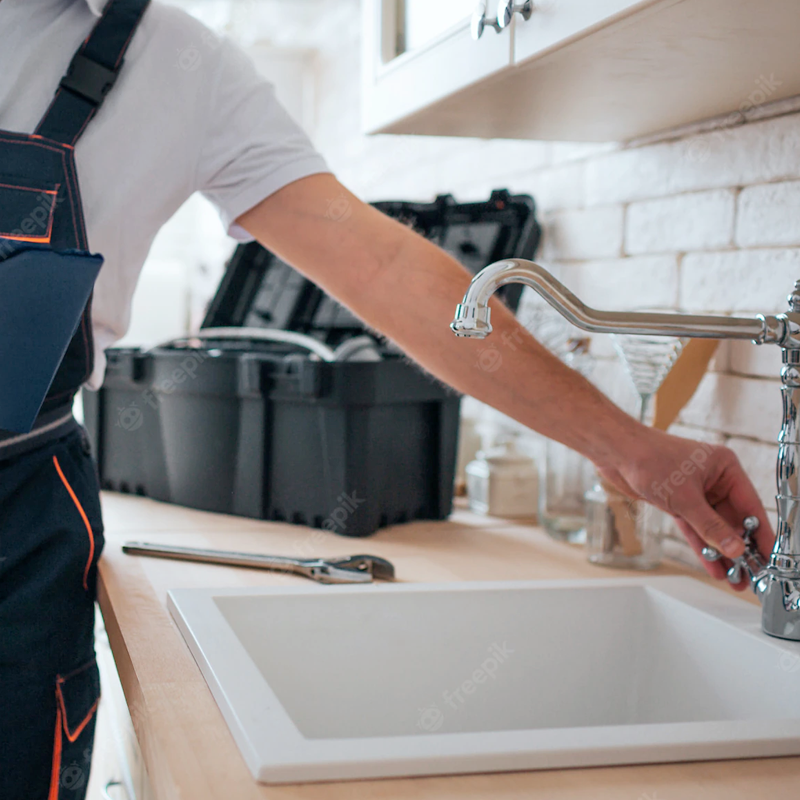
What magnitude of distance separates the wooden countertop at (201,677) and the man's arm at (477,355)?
0.68ft

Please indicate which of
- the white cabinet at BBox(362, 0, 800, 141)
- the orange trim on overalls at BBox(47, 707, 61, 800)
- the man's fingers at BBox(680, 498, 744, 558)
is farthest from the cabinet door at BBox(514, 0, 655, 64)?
the orange trim on overalls at BBox(47, 707, 61, 800)

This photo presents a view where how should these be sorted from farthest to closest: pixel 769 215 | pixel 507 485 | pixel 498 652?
1. pixel 507 485
2. pixel 769 215
3. pixel 498 652

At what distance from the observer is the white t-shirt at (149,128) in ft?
3.03

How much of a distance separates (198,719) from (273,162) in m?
0.61

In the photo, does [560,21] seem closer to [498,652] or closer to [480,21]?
[480,21]

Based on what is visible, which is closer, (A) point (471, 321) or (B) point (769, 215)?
(A) point (471, 321)

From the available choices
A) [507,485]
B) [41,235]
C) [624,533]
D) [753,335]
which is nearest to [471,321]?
[753,335]

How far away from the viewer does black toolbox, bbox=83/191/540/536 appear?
1.26 metres

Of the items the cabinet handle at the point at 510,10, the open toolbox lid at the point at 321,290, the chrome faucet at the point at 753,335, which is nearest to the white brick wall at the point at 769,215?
the chrome faucet at the point at 753,335

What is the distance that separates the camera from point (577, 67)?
2.98 feet

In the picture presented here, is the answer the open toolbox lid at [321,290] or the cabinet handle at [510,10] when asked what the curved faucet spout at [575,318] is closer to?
the cabinet handle at [510,10]

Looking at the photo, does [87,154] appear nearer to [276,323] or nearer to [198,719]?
[198,719]

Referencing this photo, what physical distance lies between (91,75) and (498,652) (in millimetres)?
705

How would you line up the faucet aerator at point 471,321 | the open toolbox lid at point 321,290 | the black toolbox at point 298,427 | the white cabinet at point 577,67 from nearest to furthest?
the faucet aerator at point 471,321
the white cabinet at point 577,67
the black toolbox at point 298,427
the open toolbox lid at point 321,290
